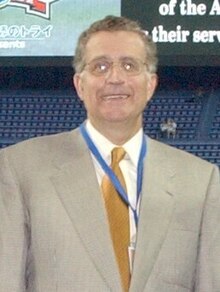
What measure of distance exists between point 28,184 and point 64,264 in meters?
0.22

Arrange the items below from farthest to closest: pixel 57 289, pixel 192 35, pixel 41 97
Result: pixel 41 97 → pixel 192 35 → pixel 57 289

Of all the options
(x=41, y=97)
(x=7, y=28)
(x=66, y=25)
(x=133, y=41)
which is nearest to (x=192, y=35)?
(x=66, y=25)

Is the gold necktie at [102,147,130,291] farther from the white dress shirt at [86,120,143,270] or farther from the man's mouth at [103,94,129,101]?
the man's mouth at [103,94,129,101]

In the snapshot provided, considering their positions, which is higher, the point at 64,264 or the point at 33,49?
the point at 64,264

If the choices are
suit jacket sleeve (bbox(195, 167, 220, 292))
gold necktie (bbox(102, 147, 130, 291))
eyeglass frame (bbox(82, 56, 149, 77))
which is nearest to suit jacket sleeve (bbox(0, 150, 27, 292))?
gold necktie (bbox(102, 147, 130, 291))

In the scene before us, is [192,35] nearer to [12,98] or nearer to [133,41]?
[12,98]

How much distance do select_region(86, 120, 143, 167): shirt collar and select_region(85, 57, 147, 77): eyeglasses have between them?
0.15 meters

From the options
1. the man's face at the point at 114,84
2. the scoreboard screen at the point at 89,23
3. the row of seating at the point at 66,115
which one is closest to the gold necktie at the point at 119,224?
the man's face at the point at 114,84

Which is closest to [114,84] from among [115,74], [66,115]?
[115,74]

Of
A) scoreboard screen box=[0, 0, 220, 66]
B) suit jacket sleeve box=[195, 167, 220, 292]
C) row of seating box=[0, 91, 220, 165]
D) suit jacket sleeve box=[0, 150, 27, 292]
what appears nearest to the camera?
suit jacket sleeve box=[0, 150, 27, 292]

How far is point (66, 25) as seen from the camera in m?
6.79

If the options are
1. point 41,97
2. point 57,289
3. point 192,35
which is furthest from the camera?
point 41,97

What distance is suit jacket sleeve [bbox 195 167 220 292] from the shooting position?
7.99 ft

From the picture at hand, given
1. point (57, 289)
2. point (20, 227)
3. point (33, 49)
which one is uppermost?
point (20, 227)
